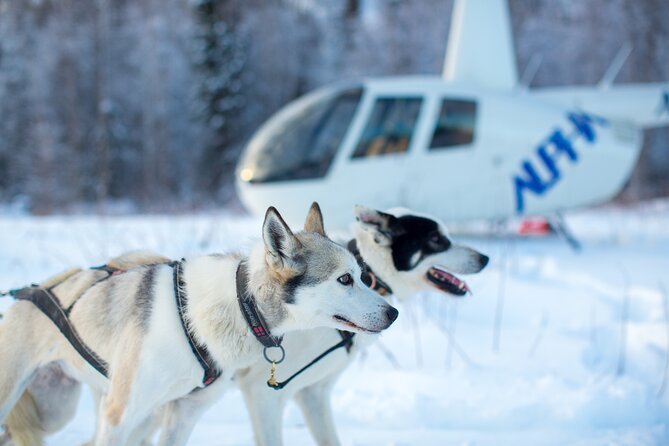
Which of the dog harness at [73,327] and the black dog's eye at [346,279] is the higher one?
the black dog's eye at [346,279]

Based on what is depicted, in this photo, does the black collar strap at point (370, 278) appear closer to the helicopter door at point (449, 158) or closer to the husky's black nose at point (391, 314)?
the husky's black nose at point (391, 314)

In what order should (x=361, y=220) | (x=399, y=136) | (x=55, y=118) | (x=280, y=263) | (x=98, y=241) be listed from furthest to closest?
1. (x=55, y=118)
2. (x=399, y=136)
3. (x=98, y=241)
4. (x=361, y=220)
5. (x=280, y=263)

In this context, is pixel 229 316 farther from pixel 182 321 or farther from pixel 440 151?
pixel 440 151

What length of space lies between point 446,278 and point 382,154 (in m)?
4.34

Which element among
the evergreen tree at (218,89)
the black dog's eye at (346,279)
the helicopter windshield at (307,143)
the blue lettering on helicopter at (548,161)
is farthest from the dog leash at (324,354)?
the evergreen tree at (218,89)

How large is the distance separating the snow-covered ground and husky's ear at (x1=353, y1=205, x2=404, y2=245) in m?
0.64

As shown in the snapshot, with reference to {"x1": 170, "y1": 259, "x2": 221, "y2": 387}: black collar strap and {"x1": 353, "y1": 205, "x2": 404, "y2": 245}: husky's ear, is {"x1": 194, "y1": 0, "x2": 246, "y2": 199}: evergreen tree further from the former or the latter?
{"x1": 170, "y1": 259, "x2": 221, "y2": 387}: black collar strap

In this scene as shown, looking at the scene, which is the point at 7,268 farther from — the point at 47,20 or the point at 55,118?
the point at 47,20

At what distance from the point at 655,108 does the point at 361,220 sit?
683 cm

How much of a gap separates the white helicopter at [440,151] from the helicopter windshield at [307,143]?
1 centimetres

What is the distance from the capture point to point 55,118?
988 inches

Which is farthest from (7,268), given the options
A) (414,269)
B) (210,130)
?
(210,130)

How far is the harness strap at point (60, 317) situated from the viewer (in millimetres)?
2166

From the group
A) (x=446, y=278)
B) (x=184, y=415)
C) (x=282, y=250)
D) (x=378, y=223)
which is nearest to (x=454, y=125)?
(x=446, y=278)
